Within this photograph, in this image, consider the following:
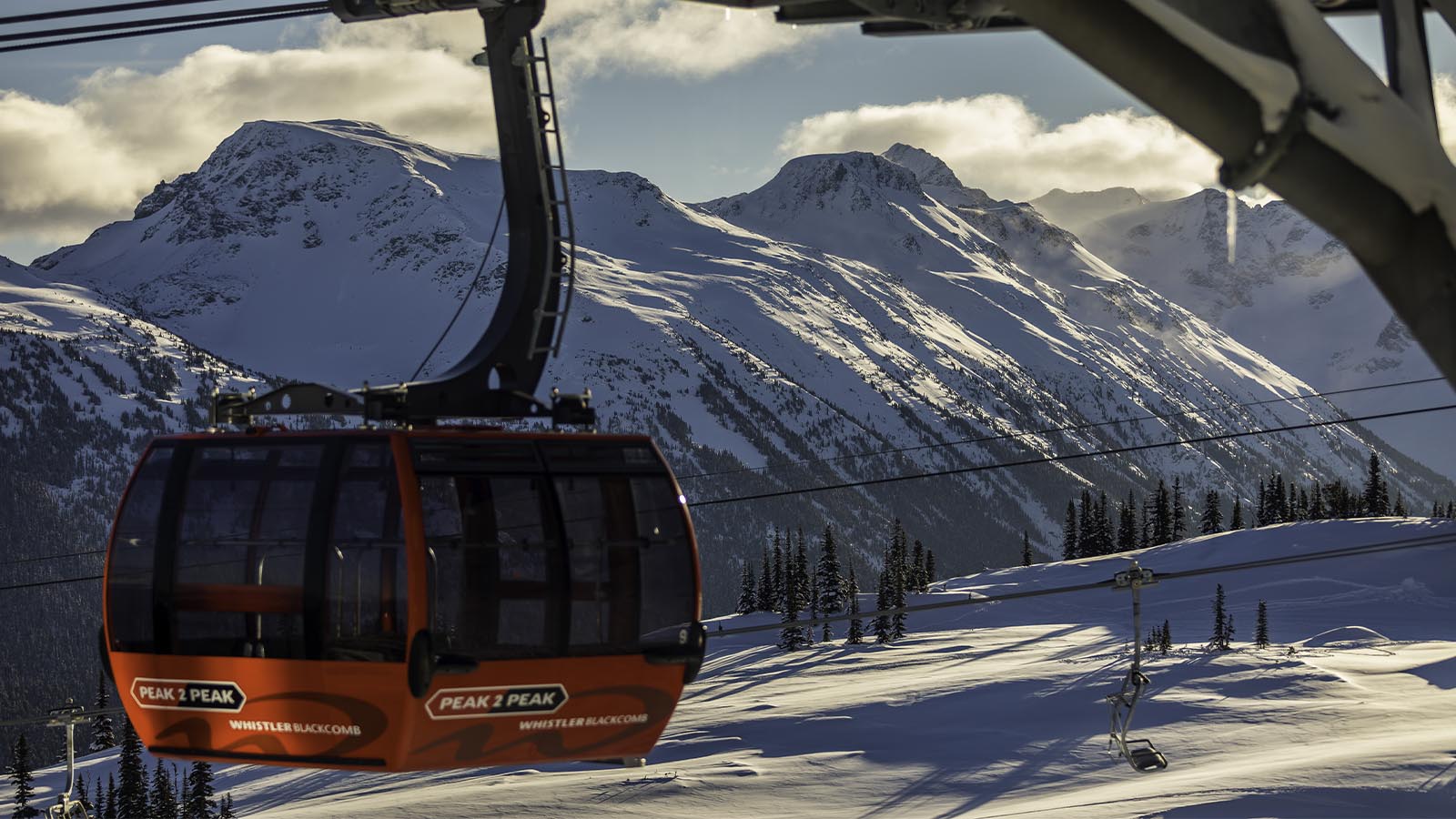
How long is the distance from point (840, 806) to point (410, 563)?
312 ft

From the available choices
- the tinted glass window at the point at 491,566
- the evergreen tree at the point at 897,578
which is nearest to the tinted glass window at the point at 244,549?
the tinted glass window at the point at 491,566

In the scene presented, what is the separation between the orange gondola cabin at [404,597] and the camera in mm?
11852

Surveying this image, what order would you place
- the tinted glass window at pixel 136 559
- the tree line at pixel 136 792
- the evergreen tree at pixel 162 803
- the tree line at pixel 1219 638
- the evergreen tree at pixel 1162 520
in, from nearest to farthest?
→ the tinted glass window at pixel 136 559
the tree line at pixel 136 792
the evergreen tree at pixel 162 803
the tree line at pixel 1219 638
the evergreen tree at pixel 1162 520

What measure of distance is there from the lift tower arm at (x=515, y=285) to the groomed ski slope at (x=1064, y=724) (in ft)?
237

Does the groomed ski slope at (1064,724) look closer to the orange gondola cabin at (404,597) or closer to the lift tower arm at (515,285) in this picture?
the orange gondola cabin at (404,597)

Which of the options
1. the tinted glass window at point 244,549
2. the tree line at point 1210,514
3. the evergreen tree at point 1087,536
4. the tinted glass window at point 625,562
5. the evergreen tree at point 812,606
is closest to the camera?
the tinted glass window at point 244,549

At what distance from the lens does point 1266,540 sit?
578 feet

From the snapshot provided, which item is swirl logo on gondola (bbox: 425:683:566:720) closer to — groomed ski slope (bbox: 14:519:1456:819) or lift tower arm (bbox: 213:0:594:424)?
lift tower arm (bbox: 213:0:594:424)

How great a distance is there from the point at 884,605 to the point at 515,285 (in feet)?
486

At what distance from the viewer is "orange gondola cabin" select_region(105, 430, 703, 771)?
11.9 meters

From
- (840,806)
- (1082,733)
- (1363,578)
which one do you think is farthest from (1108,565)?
(840,806)

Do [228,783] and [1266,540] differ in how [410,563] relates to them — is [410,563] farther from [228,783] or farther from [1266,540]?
[1266,540]

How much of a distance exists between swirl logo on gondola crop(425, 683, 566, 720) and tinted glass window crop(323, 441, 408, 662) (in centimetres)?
51

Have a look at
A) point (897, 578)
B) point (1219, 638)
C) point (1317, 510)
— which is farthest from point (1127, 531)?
point (1219, 638)
